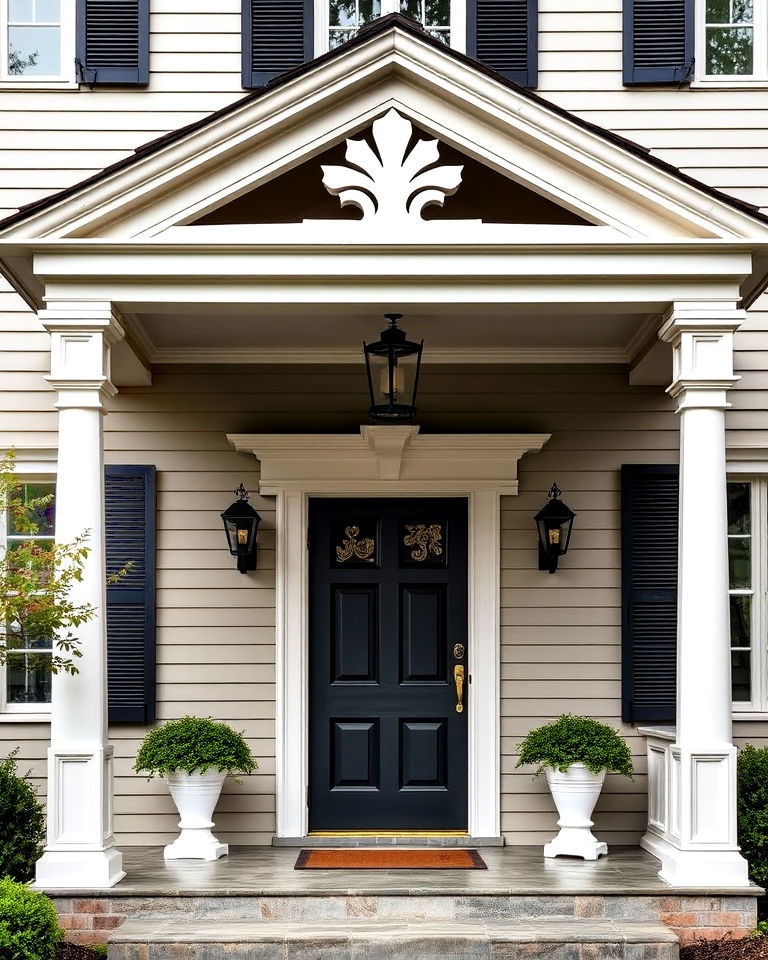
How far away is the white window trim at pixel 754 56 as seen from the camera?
301 inches

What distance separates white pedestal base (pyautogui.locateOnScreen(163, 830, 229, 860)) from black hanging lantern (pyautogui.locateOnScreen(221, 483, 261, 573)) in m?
1.65

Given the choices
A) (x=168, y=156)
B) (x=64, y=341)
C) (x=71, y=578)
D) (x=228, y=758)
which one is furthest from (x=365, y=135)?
(x=228, y=758)

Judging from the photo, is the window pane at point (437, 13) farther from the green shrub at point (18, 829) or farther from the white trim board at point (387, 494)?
the green shrub at point (18, 829)

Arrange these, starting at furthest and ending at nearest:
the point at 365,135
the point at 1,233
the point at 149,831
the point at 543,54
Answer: the point at 543,54, the point at 149,831, the point at 365,135, the point at 1,233

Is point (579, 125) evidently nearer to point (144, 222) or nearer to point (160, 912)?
point (144, 222)

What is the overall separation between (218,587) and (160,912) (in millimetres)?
2211

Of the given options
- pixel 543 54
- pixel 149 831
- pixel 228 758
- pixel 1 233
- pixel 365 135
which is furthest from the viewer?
pixel 543 54

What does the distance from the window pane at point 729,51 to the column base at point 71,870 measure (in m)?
6.24

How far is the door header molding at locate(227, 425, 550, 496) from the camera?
732 cm

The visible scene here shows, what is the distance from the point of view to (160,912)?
5.70m

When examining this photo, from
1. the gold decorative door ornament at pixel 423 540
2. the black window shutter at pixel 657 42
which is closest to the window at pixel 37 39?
the black window shutter at pixel 657 42

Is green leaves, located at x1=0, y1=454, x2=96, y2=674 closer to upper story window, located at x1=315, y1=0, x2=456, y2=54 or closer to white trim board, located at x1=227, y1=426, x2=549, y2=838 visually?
white trim board, located at x1=227, y1=426, x2=549, y2=838

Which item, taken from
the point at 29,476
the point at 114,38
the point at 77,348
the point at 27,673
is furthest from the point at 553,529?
the point at 114,38

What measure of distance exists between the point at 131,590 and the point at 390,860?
7.60 feet
